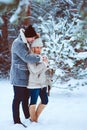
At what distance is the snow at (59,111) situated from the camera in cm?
691

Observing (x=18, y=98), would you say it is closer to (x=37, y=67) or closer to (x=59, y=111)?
(x=37, y=67)

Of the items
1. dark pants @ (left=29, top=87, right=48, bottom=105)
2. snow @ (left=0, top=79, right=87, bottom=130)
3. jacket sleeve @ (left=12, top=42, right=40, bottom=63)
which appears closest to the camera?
jacket sleeve @ (left=12, top=42, right=40, bottom=63)

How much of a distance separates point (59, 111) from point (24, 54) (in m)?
2.14

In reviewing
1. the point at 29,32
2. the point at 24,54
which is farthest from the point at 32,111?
the point at 29,32

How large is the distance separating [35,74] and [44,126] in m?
0.86

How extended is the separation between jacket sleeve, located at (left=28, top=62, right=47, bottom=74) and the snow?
33.6 inches

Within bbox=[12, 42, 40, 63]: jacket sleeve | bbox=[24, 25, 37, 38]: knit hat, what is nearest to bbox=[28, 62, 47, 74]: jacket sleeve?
bbox=[12, 42, 40, 63]: jacket sleeve

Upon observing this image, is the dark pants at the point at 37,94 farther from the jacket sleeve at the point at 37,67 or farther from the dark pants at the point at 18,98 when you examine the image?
the jacket sleeve at the point at 37,67

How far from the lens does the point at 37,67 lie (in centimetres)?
662

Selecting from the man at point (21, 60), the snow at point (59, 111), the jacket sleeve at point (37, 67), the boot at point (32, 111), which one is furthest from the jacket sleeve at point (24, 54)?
A: the snow at point (59, 111)

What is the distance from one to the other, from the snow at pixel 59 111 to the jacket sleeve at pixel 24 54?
1025 mm

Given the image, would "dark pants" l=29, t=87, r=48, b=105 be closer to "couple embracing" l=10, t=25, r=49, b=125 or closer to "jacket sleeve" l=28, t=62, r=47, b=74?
"couple embracing" l=10, t=25, r=49, b=125

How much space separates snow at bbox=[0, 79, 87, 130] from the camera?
22.7 ft

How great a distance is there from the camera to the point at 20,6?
3871 millimetres
